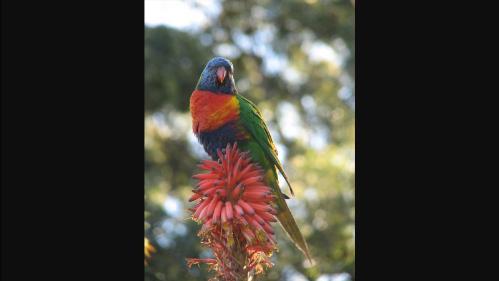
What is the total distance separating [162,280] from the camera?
3.83 meters

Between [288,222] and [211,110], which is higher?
[211,110]

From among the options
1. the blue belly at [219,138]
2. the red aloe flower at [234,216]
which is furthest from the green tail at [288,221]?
the blue belly at [219,138]

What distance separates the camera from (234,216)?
93.3 inches

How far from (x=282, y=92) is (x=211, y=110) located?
9001mm

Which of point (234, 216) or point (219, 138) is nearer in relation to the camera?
point (234, 216)

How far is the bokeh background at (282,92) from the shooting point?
840 centimetres

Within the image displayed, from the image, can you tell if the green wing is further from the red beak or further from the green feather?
the red beak

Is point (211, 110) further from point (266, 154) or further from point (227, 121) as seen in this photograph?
point (266, 154)

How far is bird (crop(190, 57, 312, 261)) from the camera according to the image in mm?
3080

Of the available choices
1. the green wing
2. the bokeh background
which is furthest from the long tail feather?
the bokeh background

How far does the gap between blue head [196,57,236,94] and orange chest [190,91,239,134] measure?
39 mm
